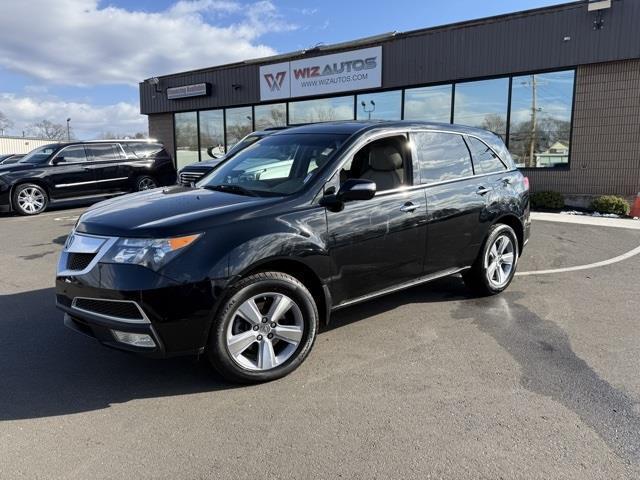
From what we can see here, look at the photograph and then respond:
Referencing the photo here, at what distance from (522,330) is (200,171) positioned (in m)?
6.92

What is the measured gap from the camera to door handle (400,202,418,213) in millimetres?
4312

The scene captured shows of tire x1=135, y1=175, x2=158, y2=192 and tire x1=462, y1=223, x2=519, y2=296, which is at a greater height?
tire x1=135, y1=175, x2=158, y2=192

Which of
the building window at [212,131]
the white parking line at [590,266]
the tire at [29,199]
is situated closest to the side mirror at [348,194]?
the white parking line at [590,266]

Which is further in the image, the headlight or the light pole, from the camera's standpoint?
the light pole

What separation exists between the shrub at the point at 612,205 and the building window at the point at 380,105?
6366mm

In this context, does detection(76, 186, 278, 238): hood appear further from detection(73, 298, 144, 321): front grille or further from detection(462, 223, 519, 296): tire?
detection(462, 223, 519, 296): tire

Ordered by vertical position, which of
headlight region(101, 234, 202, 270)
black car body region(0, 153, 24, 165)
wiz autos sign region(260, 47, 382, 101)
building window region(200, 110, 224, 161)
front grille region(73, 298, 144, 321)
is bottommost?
front grille region(73, 298, 144, 321)

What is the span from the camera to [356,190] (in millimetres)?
3719

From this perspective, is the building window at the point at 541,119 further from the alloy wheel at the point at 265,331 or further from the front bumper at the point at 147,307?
the front bumper at the point at 147,307

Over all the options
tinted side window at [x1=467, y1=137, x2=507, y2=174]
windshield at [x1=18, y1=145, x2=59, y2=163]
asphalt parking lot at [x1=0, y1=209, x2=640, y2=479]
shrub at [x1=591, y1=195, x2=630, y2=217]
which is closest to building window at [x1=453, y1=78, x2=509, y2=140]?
shrub at [x1=591, y1=195, x2=630, y2=217]

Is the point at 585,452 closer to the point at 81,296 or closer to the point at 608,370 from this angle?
the point at 608,370

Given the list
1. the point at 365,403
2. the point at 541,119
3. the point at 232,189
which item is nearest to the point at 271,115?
the point at 541,119

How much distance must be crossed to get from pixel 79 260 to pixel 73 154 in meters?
10.8

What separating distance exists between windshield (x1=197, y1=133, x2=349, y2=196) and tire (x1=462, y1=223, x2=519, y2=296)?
6.81ft
